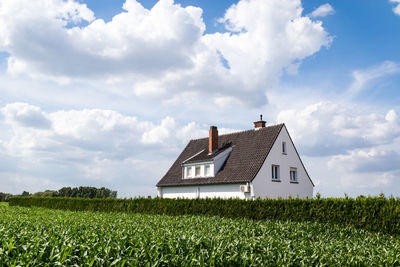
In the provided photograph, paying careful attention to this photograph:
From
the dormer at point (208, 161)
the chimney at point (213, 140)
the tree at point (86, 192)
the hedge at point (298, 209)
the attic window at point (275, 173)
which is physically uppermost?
the chimney at point (213, 140)

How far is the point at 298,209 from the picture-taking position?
18.1 m

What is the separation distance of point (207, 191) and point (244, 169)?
14.5 ft

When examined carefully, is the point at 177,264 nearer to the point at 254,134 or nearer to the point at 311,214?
the point at 311,214

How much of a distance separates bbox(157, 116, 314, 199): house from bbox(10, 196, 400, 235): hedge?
6.26m

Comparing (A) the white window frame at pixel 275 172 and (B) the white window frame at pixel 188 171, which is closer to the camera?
(A) the white window frame at pixel 275 172

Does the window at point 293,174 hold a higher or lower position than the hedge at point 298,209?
higher

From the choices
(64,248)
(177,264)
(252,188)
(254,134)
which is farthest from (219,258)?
(254,134)

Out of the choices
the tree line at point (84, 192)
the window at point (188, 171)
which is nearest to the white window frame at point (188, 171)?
the window at point (188, 171)

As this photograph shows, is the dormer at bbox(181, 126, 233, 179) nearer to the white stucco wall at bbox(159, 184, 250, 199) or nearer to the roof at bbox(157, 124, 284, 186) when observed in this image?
the roof at bbox(157, 124, 284, 186)

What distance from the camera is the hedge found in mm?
15352

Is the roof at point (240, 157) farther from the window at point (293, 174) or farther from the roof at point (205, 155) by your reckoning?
the window at point (293, 174)

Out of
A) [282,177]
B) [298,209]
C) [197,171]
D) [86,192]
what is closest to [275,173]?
[282,177]

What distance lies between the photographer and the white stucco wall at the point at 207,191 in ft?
92.8

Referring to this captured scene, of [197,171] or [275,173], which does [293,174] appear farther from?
[197,171]
